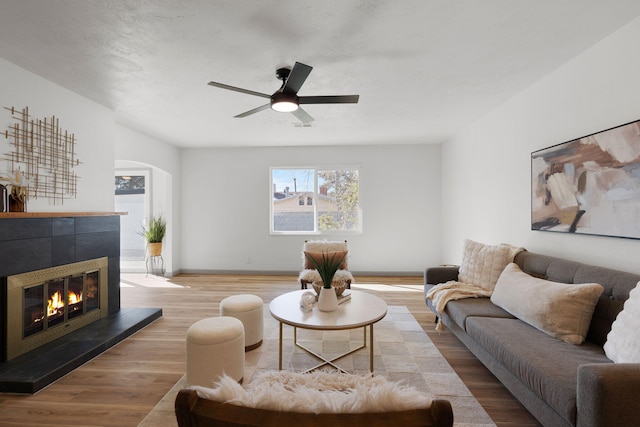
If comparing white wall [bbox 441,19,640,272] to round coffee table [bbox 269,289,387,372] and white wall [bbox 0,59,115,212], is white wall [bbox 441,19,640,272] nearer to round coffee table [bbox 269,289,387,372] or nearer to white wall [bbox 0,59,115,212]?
round coffee table [bbox 269,289,387,372]

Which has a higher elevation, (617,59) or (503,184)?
(617,59)

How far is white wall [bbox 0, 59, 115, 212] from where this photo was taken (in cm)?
253

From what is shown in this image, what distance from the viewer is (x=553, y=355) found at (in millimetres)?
1655

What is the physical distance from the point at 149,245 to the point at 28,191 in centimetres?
289

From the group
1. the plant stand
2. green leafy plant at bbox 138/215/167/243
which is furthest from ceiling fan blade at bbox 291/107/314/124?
the plant stand

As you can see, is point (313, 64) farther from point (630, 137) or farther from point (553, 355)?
point (553, 355)

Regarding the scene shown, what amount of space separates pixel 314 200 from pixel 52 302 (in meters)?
4.10

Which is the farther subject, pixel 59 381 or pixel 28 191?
pixel 28 191

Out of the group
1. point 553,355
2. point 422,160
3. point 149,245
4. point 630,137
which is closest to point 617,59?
point 630,137

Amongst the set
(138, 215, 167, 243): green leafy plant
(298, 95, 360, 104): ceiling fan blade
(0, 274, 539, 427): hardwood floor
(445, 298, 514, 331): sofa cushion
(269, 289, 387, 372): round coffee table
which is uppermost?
(298, 95, 360, 104): ceiling fan blade

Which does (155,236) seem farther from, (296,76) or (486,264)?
(486,264)

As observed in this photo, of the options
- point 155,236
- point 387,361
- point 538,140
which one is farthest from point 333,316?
point 155,236

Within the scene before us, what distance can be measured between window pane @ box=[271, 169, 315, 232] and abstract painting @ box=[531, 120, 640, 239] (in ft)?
12.6

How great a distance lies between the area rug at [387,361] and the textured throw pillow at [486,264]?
2.56 feet
